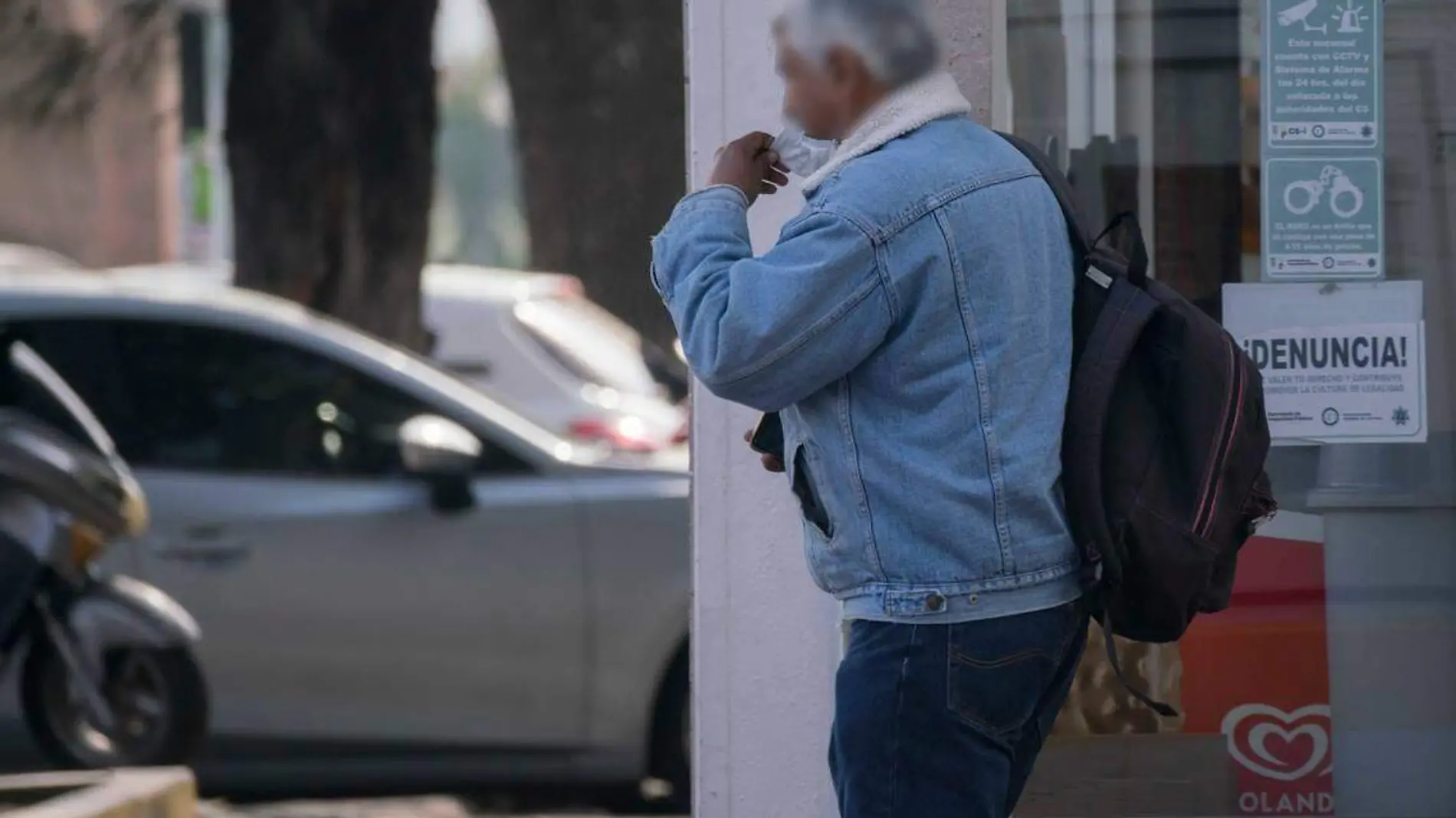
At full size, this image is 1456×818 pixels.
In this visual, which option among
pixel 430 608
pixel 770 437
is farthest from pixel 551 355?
pixel 770 437

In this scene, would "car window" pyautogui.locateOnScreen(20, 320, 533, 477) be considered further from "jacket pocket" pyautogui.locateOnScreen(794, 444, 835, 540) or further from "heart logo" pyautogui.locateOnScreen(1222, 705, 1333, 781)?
"jacket pocket" pyautogui.locateOnScreen(794, 444, 835, 540)

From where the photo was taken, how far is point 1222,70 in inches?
150

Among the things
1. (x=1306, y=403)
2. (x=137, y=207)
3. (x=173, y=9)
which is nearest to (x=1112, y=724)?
(x=1306, y=403)

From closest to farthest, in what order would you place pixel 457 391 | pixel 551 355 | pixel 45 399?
pixel 45 399 → pixel 457 391 → pixel 551 355

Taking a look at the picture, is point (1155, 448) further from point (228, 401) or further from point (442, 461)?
point (228, 401)

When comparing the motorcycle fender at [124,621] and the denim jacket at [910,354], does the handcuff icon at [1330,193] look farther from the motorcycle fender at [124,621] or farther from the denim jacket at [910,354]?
the motorcycle fender at [124,621]

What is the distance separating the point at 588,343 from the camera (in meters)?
10.1

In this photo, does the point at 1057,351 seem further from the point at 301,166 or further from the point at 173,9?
the point at 173,9

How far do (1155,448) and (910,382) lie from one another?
0.30 metres

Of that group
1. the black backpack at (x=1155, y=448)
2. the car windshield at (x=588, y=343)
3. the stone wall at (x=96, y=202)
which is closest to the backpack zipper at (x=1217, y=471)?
the black backpack at (x=1155, y=448)

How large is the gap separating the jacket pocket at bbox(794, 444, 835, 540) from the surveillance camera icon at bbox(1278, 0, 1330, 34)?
153 cm

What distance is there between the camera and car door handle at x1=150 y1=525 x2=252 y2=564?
611 centimetres

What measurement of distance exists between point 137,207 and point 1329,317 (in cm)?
3115

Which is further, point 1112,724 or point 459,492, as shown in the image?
point 459,492
